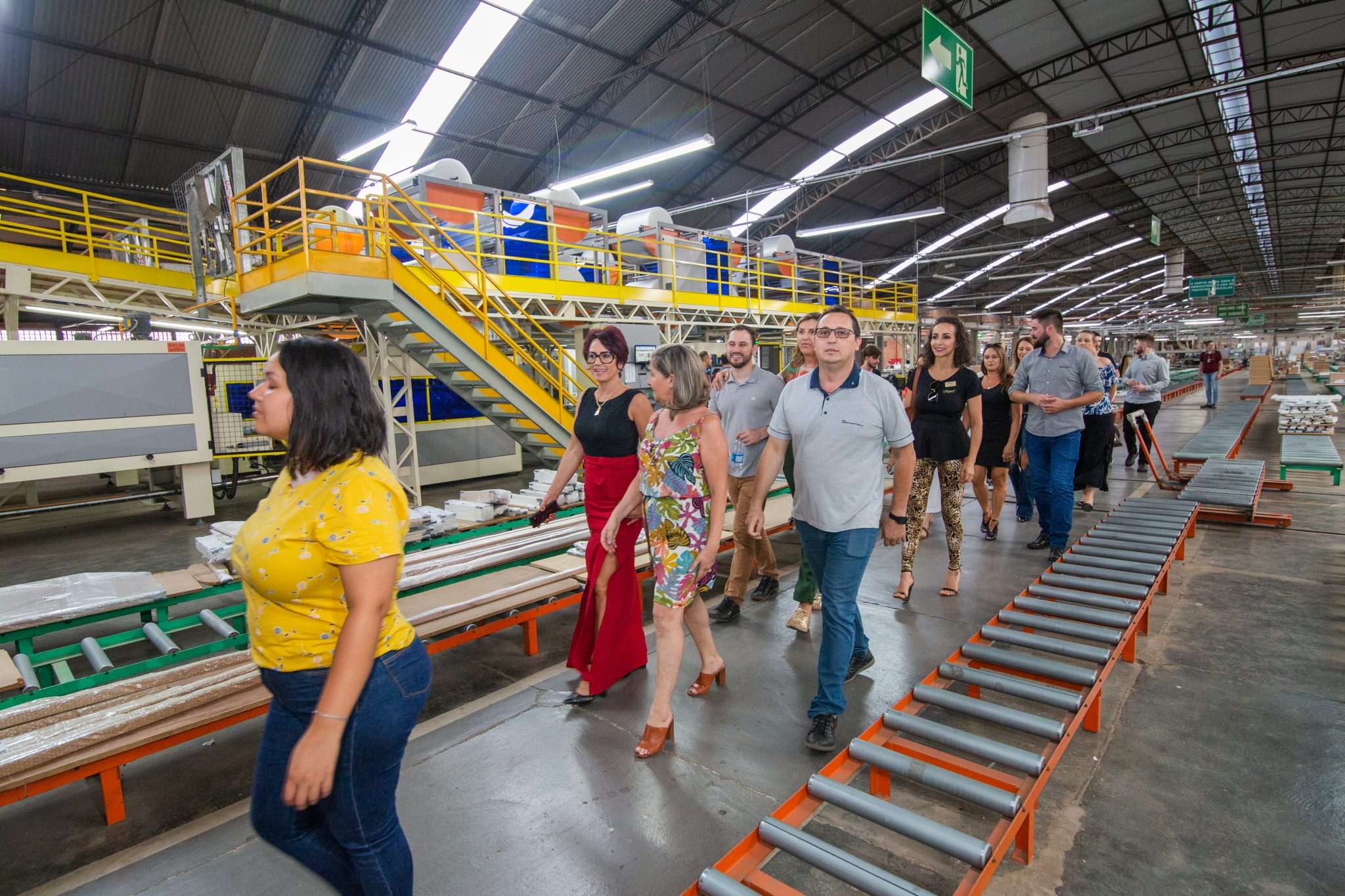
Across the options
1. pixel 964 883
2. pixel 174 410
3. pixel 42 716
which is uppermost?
Result: pixel 174 410

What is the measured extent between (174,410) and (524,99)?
11800 millimetres

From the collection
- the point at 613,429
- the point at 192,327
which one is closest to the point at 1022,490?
the point at 613,429

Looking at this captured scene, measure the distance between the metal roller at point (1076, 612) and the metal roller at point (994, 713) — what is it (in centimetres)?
95

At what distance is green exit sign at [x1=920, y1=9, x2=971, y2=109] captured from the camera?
24.9 feet

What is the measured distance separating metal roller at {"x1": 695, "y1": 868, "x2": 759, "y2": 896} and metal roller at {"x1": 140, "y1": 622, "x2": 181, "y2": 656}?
10.5 ft

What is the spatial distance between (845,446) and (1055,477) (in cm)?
336

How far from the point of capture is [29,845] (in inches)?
99.6

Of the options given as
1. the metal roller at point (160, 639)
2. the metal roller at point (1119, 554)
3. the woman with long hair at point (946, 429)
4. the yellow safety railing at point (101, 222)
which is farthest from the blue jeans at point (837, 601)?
→ the yellow safety railing at point (101, 222)

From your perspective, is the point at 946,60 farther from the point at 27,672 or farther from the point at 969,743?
the point at 27,672

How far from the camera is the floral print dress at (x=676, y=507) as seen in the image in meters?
2.83

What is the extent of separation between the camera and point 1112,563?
4066 millimetres

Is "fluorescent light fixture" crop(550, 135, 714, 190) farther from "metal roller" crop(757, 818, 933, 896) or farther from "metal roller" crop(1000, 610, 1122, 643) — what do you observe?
"metal roller" crop(757, 818, 933, 896)

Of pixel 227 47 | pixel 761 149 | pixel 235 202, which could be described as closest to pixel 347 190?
pixel 227 47

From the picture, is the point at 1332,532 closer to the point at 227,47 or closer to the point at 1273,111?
the point at 227,47
